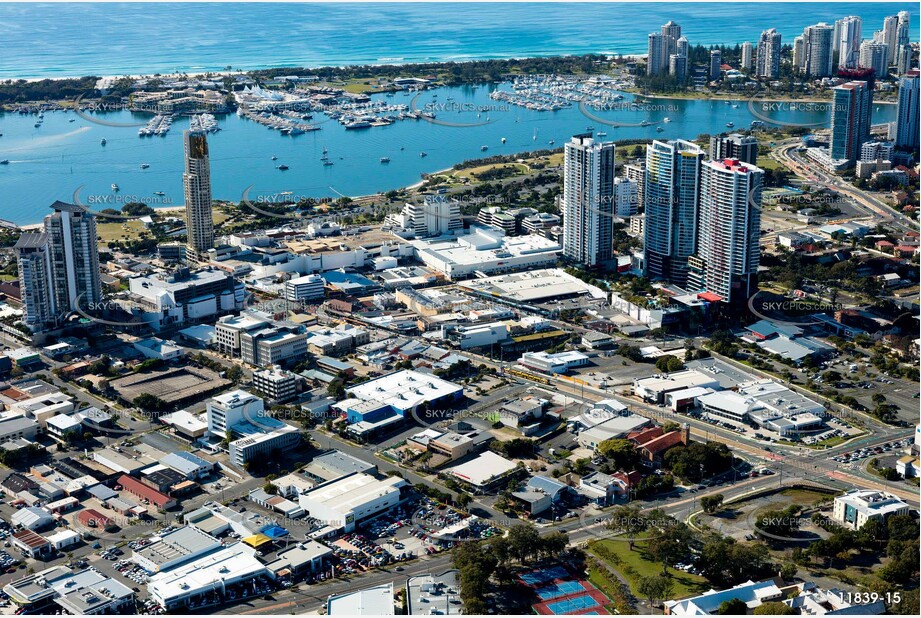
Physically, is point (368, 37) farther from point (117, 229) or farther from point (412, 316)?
point (412, 316)

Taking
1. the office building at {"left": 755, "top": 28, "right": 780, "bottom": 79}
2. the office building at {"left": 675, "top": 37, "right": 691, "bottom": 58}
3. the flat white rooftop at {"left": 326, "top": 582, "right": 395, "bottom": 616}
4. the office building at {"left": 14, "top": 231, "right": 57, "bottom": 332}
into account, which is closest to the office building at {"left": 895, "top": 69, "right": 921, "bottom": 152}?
the office building at {"left": 755, "top": 28, "right": 780, "bottom": 79}

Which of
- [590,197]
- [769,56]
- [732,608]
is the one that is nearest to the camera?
[732,608]

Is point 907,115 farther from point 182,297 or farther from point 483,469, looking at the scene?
point 483,469

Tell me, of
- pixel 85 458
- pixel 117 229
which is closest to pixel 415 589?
pixel 85 458

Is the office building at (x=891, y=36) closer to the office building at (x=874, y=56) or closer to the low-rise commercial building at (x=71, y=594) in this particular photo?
the office building at (x=874, y=56)

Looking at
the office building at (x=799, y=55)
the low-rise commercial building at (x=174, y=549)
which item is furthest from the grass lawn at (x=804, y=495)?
A: the office building at (x=799, y=55)

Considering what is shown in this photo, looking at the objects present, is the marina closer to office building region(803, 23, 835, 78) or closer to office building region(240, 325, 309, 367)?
office building region(803, 23, 835, 78)

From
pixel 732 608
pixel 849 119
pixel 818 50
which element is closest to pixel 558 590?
pixel 732 608
